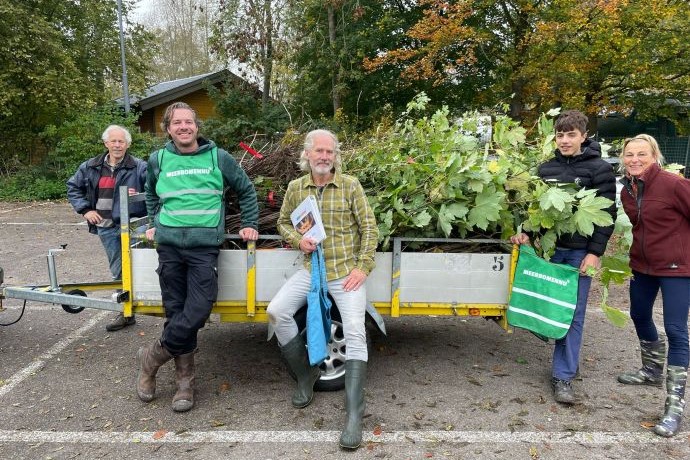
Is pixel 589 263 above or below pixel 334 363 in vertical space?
above

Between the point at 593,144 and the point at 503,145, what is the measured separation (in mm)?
777

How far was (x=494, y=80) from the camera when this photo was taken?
666 inches

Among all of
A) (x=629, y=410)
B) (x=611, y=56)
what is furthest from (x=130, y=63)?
(x=629, y=410)

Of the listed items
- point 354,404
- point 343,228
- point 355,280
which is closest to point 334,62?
point 343,228

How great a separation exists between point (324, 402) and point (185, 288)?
123 centimetres

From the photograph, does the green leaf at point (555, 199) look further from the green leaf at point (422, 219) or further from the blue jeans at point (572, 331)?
the green leaf at point (422, 219)

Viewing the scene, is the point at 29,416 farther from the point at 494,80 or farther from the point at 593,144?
the point at 494,80

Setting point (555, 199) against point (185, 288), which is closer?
point (555, 199)

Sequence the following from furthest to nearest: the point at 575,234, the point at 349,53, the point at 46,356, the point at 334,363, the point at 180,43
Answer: the point at 180,43
the point at 349,53
the point at 46,356
the point at 334,363
the point at 575,234

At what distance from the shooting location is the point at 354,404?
3.25 m

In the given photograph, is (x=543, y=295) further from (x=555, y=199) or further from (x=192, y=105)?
(x=192, y=105)

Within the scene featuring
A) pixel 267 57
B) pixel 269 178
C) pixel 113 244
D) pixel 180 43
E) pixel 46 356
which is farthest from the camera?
pixel 180 43

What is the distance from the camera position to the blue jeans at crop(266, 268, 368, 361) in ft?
11.0

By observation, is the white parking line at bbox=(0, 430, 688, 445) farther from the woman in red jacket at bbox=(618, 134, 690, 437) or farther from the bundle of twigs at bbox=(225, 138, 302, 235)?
the bundle of twigs at bbox=(225, 138, 302, 235)
